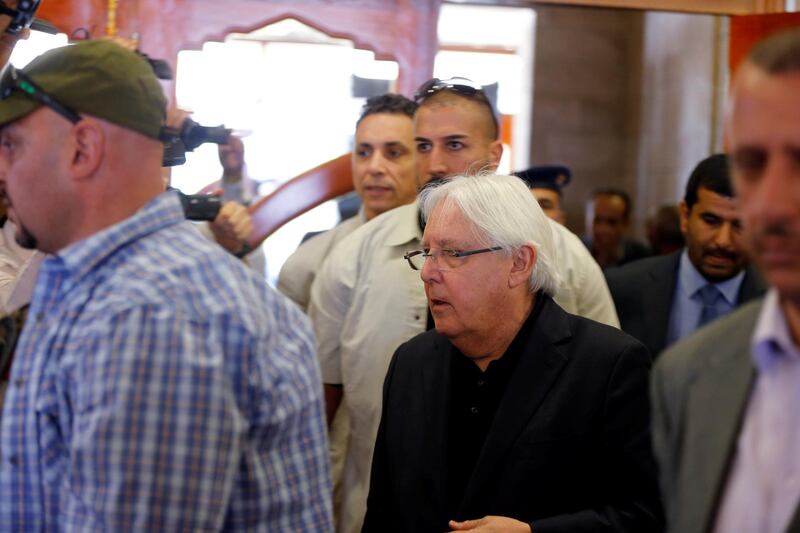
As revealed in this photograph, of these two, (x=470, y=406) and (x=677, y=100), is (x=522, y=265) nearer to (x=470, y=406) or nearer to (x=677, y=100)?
(x=470, y=406)

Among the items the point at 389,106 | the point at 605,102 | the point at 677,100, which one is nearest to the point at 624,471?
the point at 389,106

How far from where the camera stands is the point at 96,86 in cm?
163

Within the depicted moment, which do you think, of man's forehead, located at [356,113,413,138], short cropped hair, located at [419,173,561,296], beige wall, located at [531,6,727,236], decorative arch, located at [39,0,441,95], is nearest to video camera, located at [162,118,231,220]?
short cropped hair, located at [419,173,561,296]

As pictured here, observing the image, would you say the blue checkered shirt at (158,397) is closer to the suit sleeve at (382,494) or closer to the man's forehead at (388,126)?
the suit sleeve at (382,494)

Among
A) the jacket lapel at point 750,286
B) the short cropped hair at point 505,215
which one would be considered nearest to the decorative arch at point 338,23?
the jacket lapel at point 750,286

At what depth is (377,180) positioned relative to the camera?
3.46 m

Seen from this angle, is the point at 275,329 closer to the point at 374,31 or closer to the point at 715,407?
the point at 715,407

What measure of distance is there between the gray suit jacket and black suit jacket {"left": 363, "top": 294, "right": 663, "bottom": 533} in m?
0.81

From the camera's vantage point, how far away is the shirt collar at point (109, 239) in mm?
1561

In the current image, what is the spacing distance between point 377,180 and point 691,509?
2.28 metres

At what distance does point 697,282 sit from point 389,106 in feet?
3.94

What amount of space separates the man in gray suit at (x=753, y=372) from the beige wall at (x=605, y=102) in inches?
264

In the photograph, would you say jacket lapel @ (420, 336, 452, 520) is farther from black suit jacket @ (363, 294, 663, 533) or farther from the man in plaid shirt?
the man in plaid shirt

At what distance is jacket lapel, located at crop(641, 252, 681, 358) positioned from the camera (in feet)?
11.4
